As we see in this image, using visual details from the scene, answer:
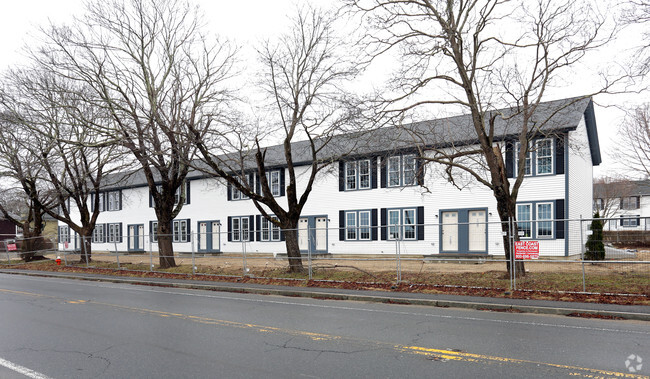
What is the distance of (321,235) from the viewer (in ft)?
90.5

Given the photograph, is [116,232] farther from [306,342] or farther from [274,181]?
[306,342]

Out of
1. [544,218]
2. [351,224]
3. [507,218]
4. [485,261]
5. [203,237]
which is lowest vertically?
[203,237]

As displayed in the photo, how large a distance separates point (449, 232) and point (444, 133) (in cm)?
524

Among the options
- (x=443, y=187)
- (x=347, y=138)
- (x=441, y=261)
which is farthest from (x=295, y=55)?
(x=443, y=187)

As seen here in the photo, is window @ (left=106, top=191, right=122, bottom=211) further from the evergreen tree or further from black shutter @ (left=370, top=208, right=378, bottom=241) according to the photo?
the evergreen tree

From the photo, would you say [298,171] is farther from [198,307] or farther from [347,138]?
[198,307]

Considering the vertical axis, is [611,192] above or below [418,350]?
above

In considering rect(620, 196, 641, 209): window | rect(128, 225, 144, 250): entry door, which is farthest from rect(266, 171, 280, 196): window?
rect(620, 196, 641, 209): window

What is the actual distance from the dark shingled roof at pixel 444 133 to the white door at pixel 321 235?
3.67 m

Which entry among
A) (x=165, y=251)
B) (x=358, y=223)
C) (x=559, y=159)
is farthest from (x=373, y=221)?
(x=165, y=251)

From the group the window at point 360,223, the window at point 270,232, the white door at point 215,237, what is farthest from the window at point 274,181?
the window at point 360,223

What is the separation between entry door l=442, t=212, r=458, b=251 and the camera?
15.7m

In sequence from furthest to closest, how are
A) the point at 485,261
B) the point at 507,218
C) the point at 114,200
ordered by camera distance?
the point at 114,200 < the point at 507,218 < the point at 485,261

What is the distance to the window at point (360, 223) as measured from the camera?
26.6 meters
